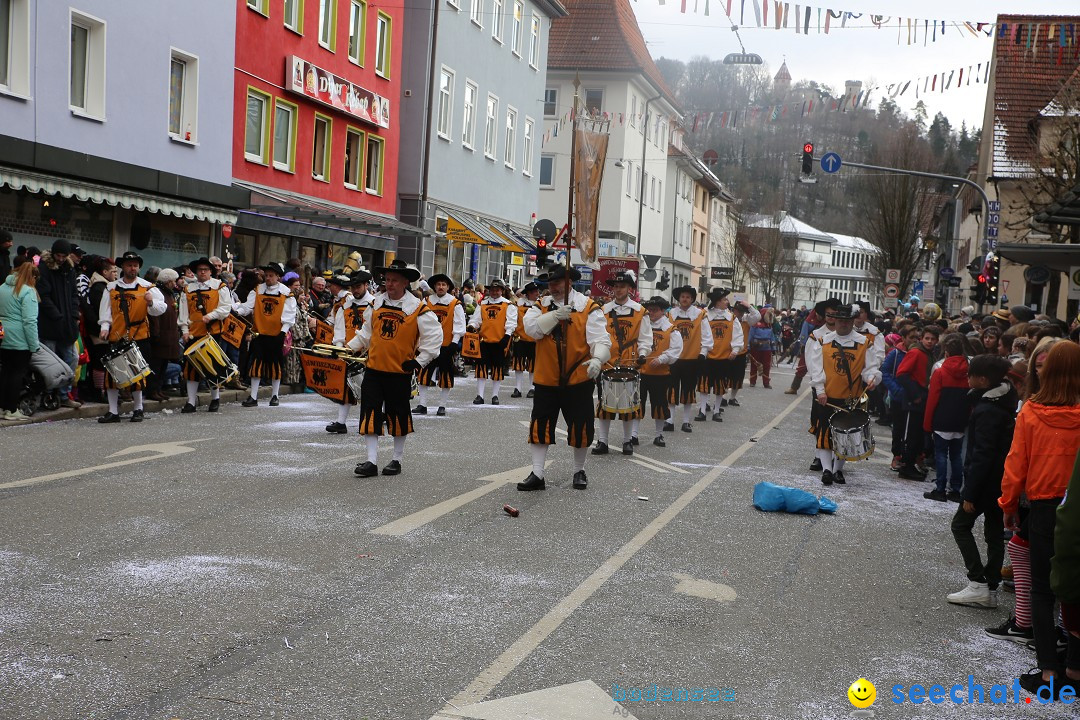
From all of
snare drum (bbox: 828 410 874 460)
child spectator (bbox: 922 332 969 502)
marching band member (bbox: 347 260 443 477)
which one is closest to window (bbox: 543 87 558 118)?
snare drum (bbox: 828 410 874 460)

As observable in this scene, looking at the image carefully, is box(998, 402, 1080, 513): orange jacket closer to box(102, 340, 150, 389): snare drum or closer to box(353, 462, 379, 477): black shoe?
box(353, 462, 379, 477): black shoe

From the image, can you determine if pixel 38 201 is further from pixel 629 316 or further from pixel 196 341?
pixel 629 316

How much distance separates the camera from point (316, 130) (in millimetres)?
27312

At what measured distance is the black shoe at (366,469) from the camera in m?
9.98

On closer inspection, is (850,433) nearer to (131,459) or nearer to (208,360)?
(131,459)

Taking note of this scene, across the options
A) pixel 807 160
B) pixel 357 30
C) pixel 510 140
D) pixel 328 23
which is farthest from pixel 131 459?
pixel 510 140

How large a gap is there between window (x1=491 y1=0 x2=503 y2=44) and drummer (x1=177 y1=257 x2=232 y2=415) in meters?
23.7

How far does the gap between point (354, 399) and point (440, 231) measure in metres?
21.3

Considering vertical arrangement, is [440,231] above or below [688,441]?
above

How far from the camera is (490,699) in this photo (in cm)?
464

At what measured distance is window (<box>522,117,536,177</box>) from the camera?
136 ft

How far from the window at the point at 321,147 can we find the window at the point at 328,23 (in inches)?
69.2

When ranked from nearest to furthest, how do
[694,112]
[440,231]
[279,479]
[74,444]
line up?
[279,479] < [74,444] < [694,112] < [440,231]

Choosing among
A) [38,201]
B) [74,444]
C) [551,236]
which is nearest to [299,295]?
[38,201]
